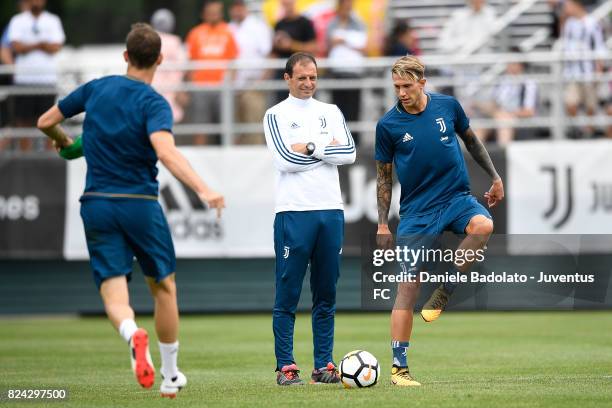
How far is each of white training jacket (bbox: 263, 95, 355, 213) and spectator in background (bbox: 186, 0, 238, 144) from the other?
9.39 metres

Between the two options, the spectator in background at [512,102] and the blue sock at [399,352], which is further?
the spectator in background at [512,102]

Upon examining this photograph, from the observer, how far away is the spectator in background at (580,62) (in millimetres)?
19500

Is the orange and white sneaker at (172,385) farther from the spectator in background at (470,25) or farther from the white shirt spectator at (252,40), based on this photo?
the spectator in background at (470,25)

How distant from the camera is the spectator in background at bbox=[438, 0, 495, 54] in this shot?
70.2 ft

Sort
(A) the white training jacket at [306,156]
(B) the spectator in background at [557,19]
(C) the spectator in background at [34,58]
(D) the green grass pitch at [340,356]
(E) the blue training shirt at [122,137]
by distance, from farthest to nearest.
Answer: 1. (B) the spectator in background at [557,19]
2. (C) the spectator in background at [34,58]
3. (A) the white training jacket at [306,156]
4. (D) the green grass pitch at [340,356]
5. (E) the blue training shirt at [122,137]

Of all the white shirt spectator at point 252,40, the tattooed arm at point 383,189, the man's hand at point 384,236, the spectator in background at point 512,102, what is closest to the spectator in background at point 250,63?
the white shirt spectator at point 252,40

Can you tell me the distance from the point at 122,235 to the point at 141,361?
1.02 metres

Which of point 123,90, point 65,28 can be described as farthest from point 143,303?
point 65,28

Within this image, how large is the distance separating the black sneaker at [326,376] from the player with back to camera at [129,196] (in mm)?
1853

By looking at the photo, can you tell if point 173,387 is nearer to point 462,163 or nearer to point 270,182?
point 462,163

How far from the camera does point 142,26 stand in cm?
912

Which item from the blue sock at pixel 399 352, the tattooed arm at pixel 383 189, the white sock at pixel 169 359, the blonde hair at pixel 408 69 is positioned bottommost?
the blue sock at pixel 399 352

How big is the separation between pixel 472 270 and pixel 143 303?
11.5 metres

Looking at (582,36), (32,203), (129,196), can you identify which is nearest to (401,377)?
(129,196)
